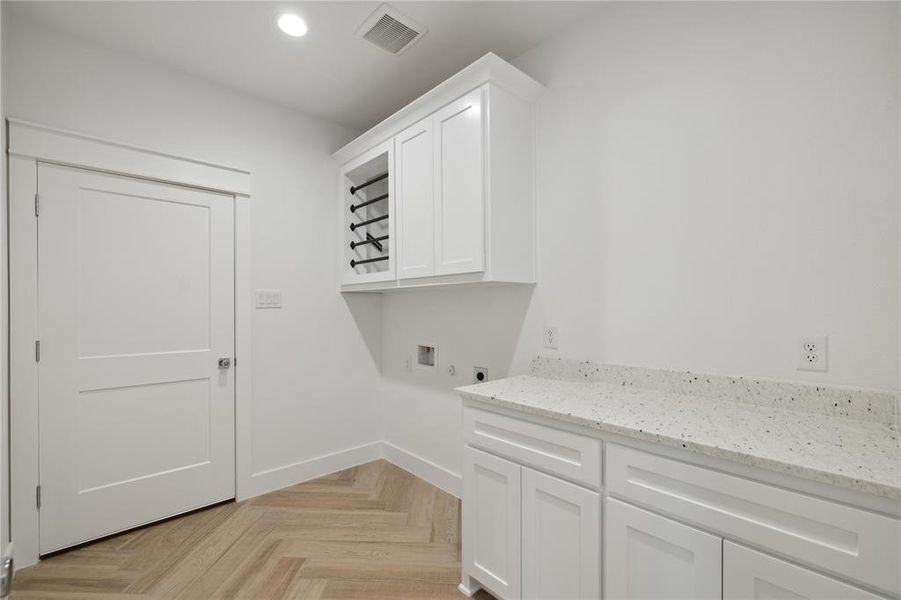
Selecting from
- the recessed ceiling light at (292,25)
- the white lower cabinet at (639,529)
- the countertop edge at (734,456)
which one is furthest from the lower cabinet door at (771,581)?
the recessed ceiling light at (292,25)

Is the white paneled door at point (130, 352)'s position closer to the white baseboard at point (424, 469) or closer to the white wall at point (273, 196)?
the white wall at point (273, 196)

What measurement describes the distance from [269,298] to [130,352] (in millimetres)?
799

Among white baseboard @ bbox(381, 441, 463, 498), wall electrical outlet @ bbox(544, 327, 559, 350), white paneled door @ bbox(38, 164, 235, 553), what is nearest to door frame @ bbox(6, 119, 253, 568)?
white paneled door @ bbox(38, 164, 235, 553)

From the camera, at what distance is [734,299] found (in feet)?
4.95

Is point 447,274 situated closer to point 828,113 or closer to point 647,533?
point 647,533

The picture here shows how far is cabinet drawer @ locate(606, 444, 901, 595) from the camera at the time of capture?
0.85 metres

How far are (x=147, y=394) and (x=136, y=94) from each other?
1706 millimetres

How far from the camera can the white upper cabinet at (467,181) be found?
1.91m

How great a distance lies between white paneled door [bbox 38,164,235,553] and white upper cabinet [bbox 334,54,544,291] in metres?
1.22

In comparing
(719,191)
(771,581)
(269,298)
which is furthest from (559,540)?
(269,298)

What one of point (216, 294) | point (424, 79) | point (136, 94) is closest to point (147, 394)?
point (216, 294)

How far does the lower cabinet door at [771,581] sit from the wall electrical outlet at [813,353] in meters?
0.71

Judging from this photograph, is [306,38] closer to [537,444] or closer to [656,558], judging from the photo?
[537,444]

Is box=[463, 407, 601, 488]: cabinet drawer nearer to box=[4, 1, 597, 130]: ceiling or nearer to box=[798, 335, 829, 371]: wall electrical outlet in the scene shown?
box=[798, 335, 829, 371]: wall electrical outlet
